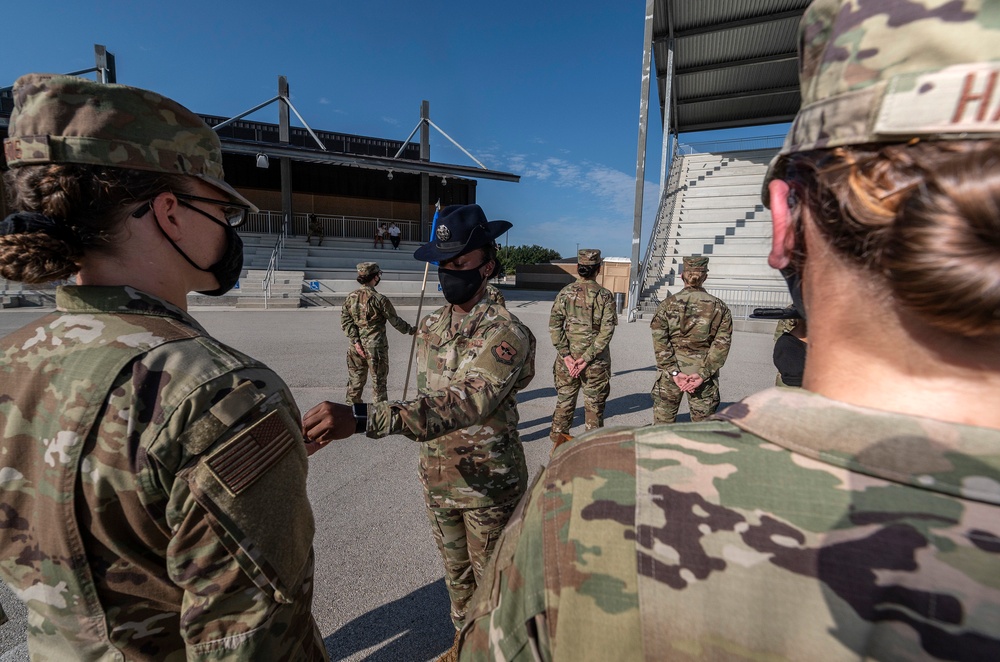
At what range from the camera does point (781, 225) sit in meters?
0.77

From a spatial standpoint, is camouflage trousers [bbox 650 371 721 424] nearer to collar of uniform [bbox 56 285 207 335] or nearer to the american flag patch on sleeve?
the american flag patch on sleeve

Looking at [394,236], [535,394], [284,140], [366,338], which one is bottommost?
[535,394]

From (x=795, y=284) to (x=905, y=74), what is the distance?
332mm

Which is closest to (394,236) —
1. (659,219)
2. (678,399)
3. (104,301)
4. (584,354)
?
(659,219)

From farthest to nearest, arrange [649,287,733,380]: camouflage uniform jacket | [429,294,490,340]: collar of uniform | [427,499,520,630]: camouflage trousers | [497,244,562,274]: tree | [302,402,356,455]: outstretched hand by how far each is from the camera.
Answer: [497,244,562,274]: tree < [649,287,733,380]: camouflage uniform jacket < [429,294,490,340]: collar of uniform < [427,499,520,630]: camouflage trousers < [302,402,356,455]: outstretched hand

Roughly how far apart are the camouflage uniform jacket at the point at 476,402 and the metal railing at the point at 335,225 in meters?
24.6

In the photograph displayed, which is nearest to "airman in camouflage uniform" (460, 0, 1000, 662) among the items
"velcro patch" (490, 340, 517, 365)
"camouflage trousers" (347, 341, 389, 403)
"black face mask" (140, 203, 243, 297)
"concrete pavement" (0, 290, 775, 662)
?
"black face mask" (140, 203, 243, 297)

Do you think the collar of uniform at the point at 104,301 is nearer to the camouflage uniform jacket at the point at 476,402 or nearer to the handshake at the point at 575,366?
the camouflage uniform jacket at the point at 476,402

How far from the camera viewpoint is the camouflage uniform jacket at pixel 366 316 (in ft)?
19.5

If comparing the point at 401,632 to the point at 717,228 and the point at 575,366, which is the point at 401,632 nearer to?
the point at 575,366

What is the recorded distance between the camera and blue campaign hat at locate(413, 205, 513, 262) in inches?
98.3

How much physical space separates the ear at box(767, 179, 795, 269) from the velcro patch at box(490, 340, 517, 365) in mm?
1432

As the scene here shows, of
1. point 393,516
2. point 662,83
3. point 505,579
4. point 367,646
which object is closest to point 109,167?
point 505,579

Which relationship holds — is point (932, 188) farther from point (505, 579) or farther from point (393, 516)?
point (393, 516)
